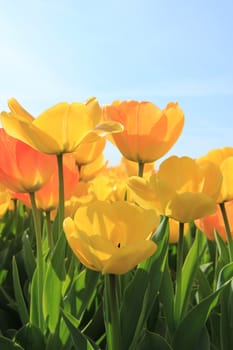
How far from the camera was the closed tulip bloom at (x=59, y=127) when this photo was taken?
2.65 ft

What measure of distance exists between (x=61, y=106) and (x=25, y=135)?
8 centimetres

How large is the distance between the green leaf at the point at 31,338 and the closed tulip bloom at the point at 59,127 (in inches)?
11.8

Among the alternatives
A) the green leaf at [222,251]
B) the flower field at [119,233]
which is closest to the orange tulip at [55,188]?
the flower field at [119,233]

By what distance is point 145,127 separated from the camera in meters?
0.97

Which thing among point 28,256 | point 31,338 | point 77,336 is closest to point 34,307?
point 31,338

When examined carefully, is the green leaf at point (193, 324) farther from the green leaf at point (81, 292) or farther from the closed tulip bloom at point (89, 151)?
the closed tulip bloom at point (89, 151)

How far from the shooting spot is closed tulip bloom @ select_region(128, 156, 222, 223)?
774 millimetres

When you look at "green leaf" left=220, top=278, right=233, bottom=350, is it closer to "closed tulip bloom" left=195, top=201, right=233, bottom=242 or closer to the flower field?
the flower field

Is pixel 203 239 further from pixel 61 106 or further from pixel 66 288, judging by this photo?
pixel 61 106

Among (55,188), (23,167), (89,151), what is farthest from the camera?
(89,151)

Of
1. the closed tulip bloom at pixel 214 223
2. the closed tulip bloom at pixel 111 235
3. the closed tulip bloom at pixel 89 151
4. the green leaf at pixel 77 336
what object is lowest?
the green leaf at pixel 77 336

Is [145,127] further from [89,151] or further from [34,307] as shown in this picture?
[34,307]

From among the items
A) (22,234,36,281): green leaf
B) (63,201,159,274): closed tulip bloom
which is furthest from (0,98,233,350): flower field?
(22,234,36,281): green leaf

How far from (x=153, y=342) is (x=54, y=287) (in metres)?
0.19
